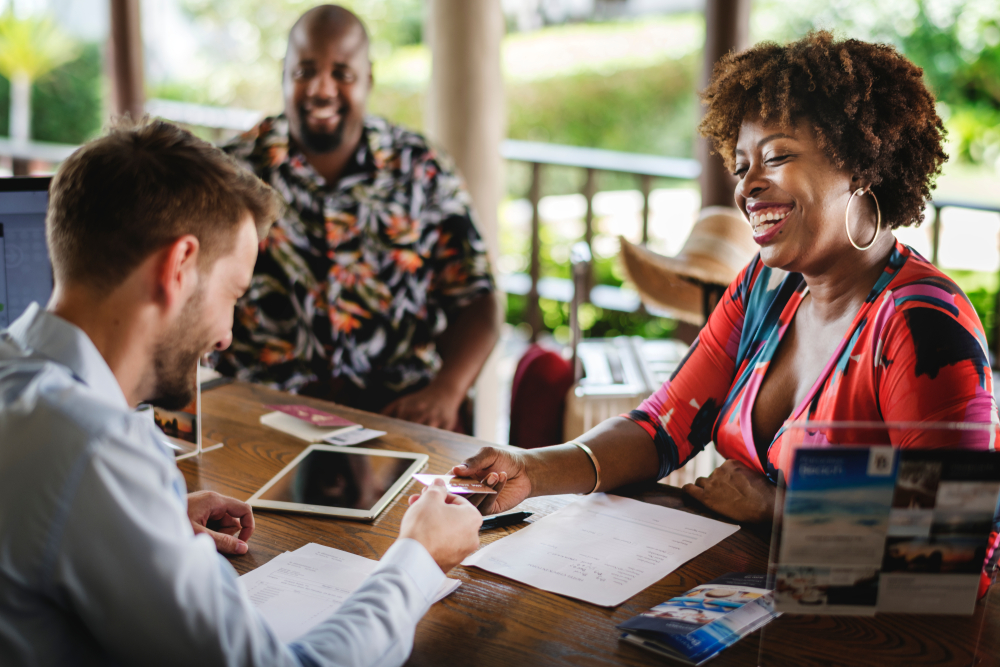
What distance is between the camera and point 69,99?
8438mm

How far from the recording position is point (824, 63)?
4.70 feet

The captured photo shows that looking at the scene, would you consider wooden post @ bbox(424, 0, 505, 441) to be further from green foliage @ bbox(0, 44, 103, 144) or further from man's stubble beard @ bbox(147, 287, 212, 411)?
green foliage @ bbox(0, 44, 103, 144)

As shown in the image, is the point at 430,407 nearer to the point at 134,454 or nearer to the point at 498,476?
the point at 498,476

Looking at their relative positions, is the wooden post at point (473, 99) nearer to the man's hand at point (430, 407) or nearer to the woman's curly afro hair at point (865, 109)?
the man's hand at point (430, 407)

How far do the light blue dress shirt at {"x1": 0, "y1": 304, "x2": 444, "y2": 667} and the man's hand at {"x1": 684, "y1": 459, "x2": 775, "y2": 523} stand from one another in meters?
0.72

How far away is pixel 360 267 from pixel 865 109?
4.94 ft

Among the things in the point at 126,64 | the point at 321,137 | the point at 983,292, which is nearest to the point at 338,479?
the point at 321,137

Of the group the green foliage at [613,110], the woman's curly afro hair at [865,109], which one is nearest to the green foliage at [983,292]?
the woman's curly afro hair at [865,109]

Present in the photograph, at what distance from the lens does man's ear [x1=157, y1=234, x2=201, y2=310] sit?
93 cm

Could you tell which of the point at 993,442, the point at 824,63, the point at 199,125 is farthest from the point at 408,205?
the point at 199,125

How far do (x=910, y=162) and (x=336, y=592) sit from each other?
1.14 m

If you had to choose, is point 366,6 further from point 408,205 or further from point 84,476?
point 84,476

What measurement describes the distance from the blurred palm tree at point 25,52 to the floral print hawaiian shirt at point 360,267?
6214 mm

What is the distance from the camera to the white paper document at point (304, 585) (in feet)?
3.48
